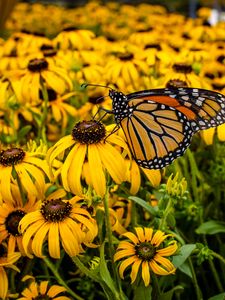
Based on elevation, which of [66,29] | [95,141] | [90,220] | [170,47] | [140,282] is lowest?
[140,282]

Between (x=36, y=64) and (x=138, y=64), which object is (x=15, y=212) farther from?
(x=138, y=64)

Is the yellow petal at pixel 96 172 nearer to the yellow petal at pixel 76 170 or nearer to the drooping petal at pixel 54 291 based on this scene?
the yellow petal at pixel 76 170

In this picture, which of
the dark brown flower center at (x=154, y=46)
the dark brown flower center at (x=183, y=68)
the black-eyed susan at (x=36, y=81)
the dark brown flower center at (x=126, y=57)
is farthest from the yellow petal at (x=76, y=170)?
the dark brown flower center at (x=154, y=46)

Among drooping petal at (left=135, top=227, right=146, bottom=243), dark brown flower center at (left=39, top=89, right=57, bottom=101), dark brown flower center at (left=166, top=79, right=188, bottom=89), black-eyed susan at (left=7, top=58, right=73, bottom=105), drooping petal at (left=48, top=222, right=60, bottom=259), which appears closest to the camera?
drooping petal at (left=48, top=222, right=60, bottom=259)

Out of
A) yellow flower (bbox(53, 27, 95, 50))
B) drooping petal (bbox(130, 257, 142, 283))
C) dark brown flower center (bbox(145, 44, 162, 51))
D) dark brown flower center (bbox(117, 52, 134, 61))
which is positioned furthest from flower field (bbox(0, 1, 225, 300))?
yellow flower (bbox(53, 27, 95, 50))

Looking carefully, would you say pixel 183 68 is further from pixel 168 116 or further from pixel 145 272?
pixel 145 272

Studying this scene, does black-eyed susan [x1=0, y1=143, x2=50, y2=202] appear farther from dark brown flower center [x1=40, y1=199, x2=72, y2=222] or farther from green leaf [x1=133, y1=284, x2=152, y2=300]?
green leaf [x1=133, y1=284, x2=152, y2=300]

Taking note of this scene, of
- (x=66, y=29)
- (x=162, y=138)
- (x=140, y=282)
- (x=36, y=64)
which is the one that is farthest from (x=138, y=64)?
(x=140, y=282)
